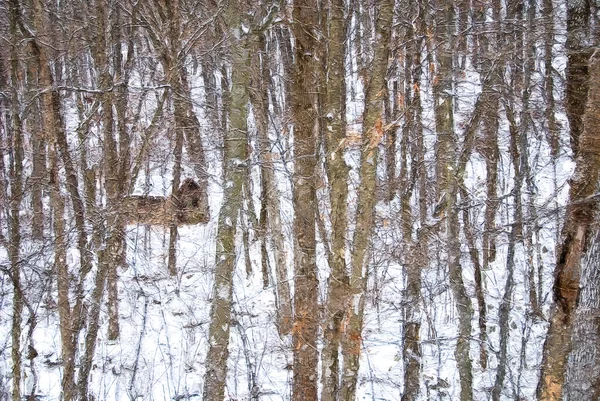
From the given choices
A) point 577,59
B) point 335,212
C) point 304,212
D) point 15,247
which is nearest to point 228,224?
point 304,212

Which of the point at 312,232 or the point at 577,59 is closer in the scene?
the point at 577,59

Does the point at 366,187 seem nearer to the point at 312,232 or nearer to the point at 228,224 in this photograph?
the point at 312,232

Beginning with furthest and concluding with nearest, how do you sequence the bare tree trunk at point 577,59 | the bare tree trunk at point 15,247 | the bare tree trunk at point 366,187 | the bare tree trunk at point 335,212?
the bare tree trunk at point 15,247 → the bare tree trunk at point 335,212 → the bare tree trunk at point 366,187 → the bare tree trunk at point 577,59

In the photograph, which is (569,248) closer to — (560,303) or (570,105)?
(560,303)

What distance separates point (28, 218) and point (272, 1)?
32.7 feet

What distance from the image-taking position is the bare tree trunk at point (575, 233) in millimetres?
4891

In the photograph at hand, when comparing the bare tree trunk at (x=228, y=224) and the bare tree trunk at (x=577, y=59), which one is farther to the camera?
the bare tree trunk at (x=228, y=224)

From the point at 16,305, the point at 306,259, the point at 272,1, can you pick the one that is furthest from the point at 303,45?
the point at 16,305

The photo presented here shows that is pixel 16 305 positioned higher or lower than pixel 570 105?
lower

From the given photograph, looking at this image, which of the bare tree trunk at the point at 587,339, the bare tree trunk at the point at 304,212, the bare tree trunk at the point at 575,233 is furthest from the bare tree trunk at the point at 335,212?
the bare tree trunk at the point at 587,339

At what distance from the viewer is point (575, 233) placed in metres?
4.92

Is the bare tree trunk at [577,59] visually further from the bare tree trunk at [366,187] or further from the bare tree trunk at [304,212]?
the bare tree trunk at [304,212]

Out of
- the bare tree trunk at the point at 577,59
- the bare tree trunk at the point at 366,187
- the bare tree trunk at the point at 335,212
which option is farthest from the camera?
the bare tree trunk at the point at 335,212

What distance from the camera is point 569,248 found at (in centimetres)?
494
